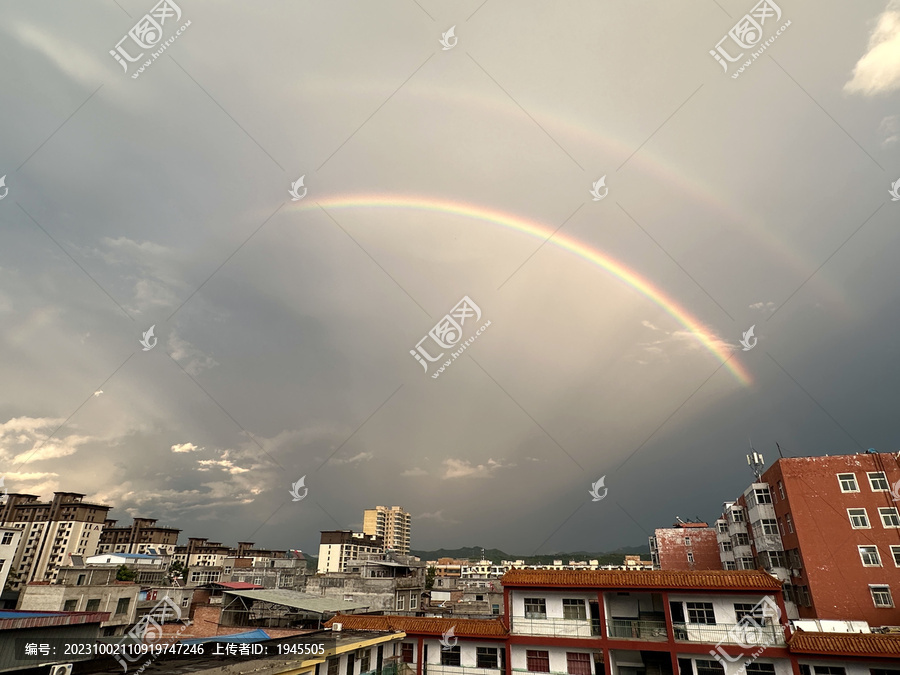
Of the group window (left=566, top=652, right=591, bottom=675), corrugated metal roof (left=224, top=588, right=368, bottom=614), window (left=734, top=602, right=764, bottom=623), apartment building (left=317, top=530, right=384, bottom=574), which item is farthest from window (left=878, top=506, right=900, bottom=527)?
apartment building (left=317, top=530, right=384, bottom=574)

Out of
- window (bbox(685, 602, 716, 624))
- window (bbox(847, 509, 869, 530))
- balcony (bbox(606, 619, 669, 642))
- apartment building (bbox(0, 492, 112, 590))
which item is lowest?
balcony (bbox(606, 619, 669, 642))

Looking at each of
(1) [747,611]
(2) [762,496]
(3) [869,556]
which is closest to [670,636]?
(1) [747,611]

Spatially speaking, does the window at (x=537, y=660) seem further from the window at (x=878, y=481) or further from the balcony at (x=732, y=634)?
the window at (x=878, y=481)

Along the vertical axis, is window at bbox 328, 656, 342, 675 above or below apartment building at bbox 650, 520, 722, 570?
below

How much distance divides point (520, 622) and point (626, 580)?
7438 mm

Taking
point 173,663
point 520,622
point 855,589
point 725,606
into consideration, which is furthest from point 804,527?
point 173,663

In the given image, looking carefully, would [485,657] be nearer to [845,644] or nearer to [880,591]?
[845,644]

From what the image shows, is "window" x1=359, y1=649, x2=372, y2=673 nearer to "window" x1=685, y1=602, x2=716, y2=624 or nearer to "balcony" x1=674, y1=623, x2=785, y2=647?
"balcony" x1=674, y1=623, x2=785, y2=647

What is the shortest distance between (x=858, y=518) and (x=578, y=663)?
82.4 ft

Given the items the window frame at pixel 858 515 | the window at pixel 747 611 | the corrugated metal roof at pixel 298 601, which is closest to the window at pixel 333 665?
the corrugated metal roof at pixel 298 601

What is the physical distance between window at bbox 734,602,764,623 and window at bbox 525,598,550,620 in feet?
36.8

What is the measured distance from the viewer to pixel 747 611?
2723 centimetres

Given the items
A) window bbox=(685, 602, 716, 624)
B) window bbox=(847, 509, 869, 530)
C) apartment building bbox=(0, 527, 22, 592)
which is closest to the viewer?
window bbox=(685, 602, 716, 624)

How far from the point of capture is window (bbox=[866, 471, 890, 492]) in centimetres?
3609
